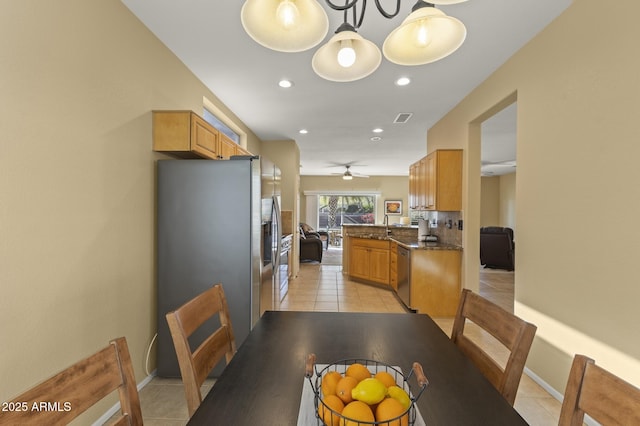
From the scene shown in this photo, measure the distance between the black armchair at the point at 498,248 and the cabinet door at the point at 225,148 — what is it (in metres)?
6.29

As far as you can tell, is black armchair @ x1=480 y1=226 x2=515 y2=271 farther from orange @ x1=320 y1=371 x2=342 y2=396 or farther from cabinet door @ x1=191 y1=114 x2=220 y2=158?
orange @ x1=320 y1=371 x2=342 y2=396

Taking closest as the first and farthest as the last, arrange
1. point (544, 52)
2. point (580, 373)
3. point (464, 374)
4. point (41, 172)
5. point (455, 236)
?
point (580, 373) < point (464, 374) < point (41, 172) < point (544, 52) < point (455, 236)

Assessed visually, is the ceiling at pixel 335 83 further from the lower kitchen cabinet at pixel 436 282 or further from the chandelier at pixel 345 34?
the lower kitchen cabinet at pixel 436 282

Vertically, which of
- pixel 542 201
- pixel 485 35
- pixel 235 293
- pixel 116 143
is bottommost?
pixel 235 293

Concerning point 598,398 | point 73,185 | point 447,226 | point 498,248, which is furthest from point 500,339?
point 498,248

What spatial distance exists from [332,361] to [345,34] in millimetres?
1198

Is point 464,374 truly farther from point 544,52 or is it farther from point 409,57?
point 544,52

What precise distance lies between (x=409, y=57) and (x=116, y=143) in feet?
6.35

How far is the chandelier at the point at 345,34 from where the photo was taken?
3.07 feet

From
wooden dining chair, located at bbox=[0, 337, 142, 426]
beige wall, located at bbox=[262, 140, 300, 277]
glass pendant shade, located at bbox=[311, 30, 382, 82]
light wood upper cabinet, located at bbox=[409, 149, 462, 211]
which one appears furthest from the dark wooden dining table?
beige wall, located at bbox=[262, 140, 300, 277]

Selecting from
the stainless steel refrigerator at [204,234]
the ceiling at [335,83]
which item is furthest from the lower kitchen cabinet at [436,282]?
the stainless steel refrigerator at [204,234]

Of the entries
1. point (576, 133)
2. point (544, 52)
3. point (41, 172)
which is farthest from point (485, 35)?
point (41, 172)

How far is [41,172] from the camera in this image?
145cm

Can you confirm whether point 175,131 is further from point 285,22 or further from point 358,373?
point 358,373
